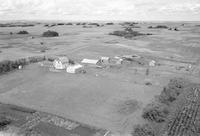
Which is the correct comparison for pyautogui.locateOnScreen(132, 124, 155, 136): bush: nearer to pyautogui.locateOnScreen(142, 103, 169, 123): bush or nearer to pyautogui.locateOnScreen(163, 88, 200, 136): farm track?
pyautogui.locateOnScreen(163, 88, 200, 136): farm track

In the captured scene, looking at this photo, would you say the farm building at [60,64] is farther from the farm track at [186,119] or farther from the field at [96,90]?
the farm track at [186,119]

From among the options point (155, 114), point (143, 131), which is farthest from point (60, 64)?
point (143, 131)

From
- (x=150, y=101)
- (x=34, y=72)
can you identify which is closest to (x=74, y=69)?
(x=34, y=72)

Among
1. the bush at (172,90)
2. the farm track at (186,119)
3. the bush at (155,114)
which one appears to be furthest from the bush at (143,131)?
the bush at (172,90)

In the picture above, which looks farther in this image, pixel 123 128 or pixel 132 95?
pixel 132 95

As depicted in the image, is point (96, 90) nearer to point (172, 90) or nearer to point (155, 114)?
point (155, 114)

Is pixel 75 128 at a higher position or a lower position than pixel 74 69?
lower

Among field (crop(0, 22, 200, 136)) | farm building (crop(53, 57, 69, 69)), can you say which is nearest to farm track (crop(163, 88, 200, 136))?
field (crop(0, 22, 200, 136))

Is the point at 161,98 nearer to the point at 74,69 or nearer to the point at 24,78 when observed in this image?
the point at 74,69
